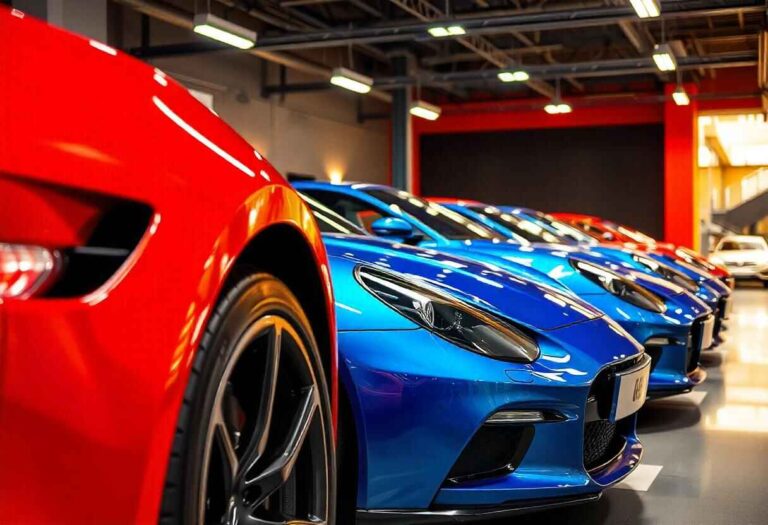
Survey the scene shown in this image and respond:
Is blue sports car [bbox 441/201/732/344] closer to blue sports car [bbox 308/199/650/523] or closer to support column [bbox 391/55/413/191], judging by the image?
blue sports car [bbox 308/199/650/523]

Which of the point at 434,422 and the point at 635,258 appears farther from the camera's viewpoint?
the point at 635,258

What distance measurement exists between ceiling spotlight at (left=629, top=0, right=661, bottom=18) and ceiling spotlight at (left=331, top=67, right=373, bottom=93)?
5.45 m

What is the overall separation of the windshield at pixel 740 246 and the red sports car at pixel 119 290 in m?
20.7

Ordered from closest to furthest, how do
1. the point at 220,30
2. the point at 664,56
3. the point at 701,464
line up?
the point at 701,464
the point at 220,30
the point at 664,56

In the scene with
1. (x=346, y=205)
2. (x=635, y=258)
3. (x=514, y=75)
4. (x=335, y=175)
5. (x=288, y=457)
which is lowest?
(x=288, y=457)

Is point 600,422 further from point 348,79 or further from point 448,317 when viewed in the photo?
point 348,79

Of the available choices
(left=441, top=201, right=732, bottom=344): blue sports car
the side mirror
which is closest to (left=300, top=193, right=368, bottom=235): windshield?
the side mirror

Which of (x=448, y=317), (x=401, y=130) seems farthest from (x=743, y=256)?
(x=448, y=317)

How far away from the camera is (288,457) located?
5.15ft

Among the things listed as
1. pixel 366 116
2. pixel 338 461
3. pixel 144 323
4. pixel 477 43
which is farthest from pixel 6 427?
pixel 366 116

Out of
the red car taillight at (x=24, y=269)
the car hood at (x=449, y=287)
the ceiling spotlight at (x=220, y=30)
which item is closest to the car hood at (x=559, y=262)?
the car hood at (x=449, y=287)

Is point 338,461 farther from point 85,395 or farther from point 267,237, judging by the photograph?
point 85,395

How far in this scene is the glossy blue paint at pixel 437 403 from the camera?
7.84 ft

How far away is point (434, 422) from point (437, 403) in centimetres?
5
